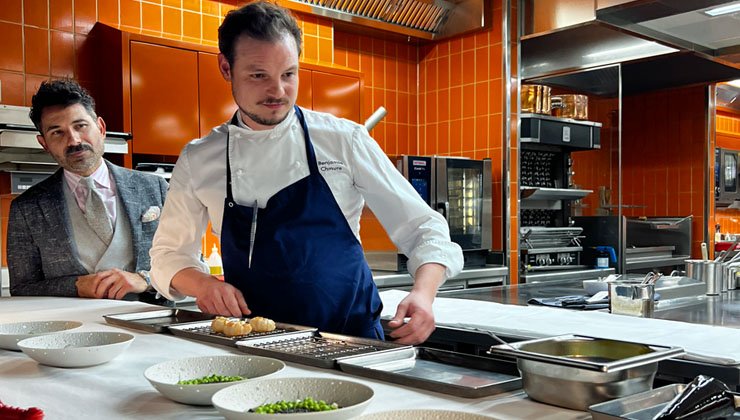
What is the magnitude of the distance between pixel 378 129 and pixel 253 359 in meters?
4.44

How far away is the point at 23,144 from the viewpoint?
330 cm

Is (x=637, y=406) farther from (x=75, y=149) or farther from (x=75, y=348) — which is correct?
(x=75, y=149)

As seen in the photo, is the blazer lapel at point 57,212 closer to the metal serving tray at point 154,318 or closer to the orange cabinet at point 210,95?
the metal serving tray at point 154,318

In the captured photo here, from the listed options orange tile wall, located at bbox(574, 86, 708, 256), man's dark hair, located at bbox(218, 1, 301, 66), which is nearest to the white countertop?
man's dark hair, located at bbox(218, 1, 301, 66)

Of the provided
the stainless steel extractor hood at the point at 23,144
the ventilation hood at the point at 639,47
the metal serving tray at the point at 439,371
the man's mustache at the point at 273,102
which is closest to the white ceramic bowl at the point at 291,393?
the metal serving tray at the point at 439,371

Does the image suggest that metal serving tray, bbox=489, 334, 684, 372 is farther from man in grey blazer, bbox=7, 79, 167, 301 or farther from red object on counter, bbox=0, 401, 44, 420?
man in grey blazer, bbox=7, 79, 167, 301

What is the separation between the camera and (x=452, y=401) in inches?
40.0

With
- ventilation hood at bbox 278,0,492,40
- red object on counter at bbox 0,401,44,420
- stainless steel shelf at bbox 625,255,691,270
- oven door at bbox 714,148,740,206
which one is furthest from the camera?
oven door at bbox 714,148,740,206

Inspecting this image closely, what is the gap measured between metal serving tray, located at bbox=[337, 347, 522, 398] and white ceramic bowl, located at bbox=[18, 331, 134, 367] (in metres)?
0.42

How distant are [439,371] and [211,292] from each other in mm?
716

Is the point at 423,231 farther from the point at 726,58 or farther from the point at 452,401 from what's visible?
the point at 726,58

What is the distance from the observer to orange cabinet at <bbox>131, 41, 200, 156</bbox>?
372cm

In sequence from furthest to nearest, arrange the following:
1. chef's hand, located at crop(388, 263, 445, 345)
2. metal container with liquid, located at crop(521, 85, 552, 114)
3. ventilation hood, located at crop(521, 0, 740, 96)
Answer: metal container with liquid, located at crop(521, 85, 552, 114)
ventilation hood, located at crop(521, 0, 740, 96)
chef's hand, located at crop(388, 263, 445, 345)

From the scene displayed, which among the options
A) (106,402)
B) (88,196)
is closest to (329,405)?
(106,402)
